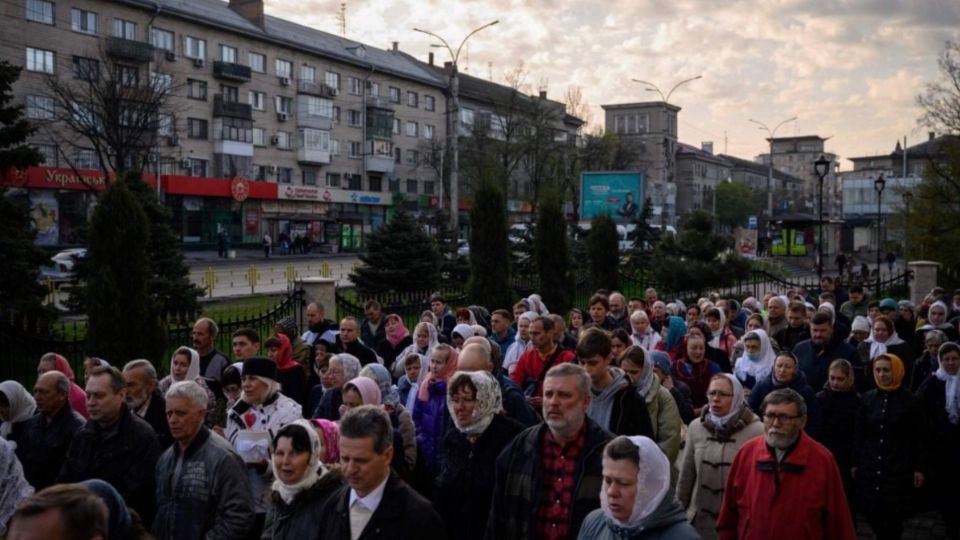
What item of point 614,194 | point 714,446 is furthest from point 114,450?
point 614,194

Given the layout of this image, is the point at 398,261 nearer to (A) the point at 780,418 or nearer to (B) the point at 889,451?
(B) the point at 889,451

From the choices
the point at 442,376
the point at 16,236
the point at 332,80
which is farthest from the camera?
the point at 332,80

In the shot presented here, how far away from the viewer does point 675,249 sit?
26484 mm

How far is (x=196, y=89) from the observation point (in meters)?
53.5

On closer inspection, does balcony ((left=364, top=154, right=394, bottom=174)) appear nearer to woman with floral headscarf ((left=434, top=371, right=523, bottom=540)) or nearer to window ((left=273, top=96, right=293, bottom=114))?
window ((left=273, top=96, right=293, bottom=114))

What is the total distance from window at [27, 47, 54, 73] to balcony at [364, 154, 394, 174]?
88.5 ft

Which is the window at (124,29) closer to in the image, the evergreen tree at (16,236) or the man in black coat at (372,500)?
the evergreen tree at (16,236)

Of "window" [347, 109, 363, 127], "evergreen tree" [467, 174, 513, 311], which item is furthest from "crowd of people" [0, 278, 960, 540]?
"window" [347, 109, 363, 127]

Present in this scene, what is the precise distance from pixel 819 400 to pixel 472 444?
148 inches

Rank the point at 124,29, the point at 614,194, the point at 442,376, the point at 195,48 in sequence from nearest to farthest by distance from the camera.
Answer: the point at 442,376, the point at 614,194, the point at 124,29, the point at 195,48

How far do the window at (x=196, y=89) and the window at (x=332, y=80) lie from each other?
11.1 meters

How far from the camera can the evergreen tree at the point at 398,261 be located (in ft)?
75.8

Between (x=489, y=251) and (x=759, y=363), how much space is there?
1085cm

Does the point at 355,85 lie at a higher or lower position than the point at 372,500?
higher
